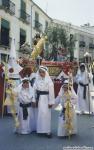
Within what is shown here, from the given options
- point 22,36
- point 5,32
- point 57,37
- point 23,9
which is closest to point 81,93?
point 5,32

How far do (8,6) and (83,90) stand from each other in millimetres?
20225

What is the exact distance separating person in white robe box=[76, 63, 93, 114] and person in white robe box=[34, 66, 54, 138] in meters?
4.17

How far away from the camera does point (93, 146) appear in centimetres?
965

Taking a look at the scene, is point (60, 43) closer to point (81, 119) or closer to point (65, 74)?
point (65, 74)

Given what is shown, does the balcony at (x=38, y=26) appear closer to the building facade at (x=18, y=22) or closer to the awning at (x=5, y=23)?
the building facade at (x=18, y=22)

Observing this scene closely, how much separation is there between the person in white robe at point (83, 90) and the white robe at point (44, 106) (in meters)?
4.19

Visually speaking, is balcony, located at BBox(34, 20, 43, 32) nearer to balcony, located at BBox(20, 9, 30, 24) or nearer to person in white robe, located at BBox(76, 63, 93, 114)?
balcony, located at BBox(20, 9, 30, 24)

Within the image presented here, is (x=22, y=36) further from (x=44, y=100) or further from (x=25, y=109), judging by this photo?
(x=44, y=100)

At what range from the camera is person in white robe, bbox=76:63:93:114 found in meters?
15.3

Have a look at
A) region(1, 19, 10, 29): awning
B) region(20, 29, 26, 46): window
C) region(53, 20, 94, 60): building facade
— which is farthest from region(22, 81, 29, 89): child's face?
region(53, 20, 94, 60): building facade

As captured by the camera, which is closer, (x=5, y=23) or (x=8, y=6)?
(x=8, y=6)

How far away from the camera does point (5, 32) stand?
35.1m

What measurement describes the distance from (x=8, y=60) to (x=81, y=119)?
116 inches

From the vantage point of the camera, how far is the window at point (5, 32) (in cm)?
3403
